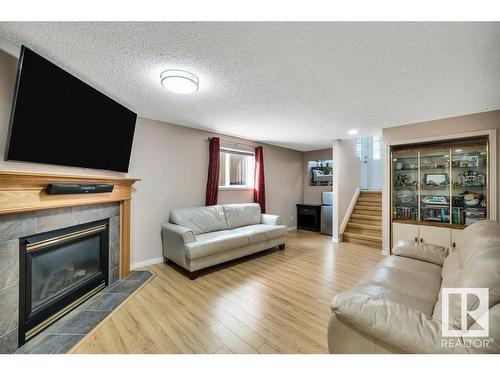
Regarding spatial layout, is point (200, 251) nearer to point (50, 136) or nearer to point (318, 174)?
point (50, 136)

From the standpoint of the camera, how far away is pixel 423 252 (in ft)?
7.11

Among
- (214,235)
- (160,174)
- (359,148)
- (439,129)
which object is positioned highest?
(359,148)

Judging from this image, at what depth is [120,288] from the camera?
250 centimetres

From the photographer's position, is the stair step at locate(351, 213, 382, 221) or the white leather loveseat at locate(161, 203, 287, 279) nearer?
the white leather loveseat at locate(161, 203, 287, 279)

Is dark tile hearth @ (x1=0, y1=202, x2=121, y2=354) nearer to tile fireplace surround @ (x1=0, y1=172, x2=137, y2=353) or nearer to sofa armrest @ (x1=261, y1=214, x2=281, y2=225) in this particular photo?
tile fireplace surround @ (x1=0, y1=172, x2=137, y2=353)

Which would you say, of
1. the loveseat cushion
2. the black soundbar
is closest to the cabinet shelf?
the loveseat cushion

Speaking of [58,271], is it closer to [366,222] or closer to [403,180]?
[403,180]

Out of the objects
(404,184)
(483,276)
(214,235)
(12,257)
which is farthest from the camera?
(404,184)

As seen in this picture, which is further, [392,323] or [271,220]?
[271,220]

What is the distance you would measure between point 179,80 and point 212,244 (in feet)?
6.46

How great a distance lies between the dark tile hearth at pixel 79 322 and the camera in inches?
62.6

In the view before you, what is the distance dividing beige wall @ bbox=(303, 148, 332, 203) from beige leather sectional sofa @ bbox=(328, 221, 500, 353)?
167 inches

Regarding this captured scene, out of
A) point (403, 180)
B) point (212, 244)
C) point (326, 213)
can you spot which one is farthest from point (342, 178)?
point (212, 244)

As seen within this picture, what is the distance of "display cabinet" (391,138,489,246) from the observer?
10.2 ft
